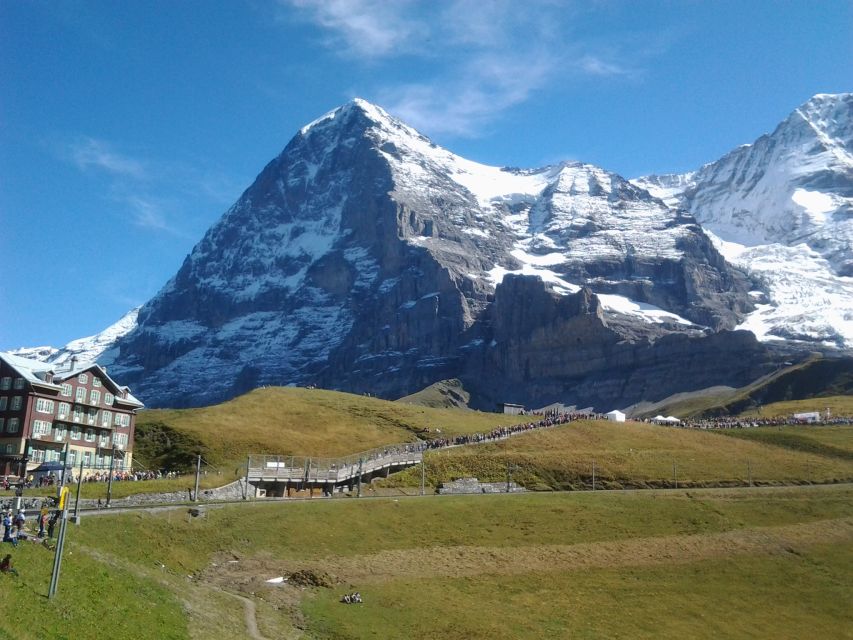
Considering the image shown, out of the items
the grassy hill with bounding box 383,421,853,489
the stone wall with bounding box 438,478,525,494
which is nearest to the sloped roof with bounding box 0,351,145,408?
the grassy hill with bounding box 383,421,853,489

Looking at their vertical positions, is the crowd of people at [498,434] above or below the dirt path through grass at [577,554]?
above

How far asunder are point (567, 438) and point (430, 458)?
2603 cm

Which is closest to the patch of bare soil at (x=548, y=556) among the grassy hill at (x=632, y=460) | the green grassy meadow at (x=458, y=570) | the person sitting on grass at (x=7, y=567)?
the green grassy meadow at (x=458, y=570)

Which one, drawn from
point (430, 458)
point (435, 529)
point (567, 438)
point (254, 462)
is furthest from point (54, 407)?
point (567, 438)

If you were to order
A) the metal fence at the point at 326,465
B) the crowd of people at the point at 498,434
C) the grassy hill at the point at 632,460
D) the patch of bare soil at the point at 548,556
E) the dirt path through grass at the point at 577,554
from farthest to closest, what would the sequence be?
the crowd of people at the point at 498,434, the grassy hill at the point at 632,460, the metal fence at the point at 326,465, the dirt path through grass at the point at 577,554, the patch of bare soil at the point at 548,556

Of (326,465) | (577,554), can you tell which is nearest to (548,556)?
(577,554)

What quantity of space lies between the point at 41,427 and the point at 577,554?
6403 cm

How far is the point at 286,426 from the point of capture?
130375mm

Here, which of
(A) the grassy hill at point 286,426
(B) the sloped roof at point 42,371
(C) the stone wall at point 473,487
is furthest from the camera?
(A) the grassy hill at point 286,426

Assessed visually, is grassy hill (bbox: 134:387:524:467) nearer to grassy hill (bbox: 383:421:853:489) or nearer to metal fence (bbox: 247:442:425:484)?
metal fence (bbox: 247:442:425:484)

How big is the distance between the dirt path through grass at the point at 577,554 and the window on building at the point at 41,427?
5310 cm

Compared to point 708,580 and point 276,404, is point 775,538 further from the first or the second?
point 276,404

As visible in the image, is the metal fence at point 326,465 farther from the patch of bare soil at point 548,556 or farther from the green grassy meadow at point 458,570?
the patch of bare soil at point 548,556

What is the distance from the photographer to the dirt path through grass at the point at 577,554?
60.8m
